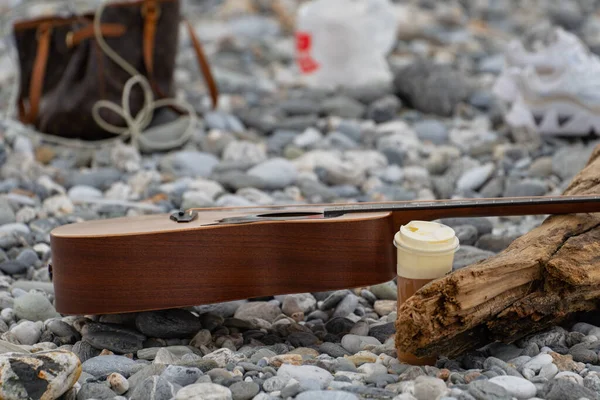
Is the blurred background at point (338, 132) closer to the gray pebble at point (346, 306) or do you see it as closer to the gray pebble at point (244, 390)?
the gray pebble at point (346, 306)

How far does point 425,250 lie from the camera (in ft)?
6.43

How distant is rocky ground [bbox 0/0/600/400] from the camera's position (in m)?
1.89

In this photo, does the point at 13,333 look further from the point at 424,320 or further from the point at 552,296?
the point at 552,296

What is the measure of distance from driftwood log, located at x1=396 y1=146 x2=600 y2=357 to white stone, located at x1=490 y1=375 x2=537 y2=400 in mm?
133

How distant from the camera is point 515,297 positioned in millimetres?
1959

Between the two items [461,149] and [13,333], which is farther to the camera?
[461,149]

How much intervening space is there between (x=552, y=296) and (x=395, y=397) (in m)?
0.47

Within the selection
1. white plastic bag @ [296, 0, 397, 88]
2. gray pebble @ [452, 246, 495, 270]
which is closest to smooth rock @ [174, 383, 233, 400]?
gray pebble @ [452, 246, 495, 270]

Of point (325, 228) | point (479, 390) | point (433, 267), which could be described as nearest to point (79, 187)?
point (325, 228)

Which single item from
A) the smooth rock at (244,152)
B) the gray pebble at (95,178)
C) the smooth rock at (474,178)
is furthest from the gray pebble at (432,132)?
the gray pebble at (95,178)

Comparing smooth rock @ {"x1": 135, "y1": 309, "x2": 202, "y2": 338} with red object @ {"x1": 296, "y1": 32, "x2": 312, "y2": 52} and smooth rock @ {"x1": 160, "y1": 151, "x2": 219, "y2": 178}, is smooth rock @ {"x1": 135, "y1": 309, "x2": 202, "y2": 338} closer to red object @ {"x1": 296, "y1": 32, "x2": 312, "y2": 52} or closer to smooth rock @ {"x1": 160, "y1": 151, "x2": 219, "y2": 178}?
smooth rock @ {"x1": 160, "y1": 151, "x2": 219, "y2": 178}

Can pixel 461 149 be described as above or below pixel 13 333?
below

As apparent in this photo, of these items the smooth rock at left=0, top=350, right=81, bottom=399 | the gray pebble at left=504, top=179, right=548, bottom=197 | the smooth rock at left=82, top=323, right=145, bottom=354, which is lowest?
the gray pebble at left=504, top=179, right=548, bottom=197

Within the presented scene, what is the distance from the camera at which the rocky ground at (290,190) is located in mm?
1894
